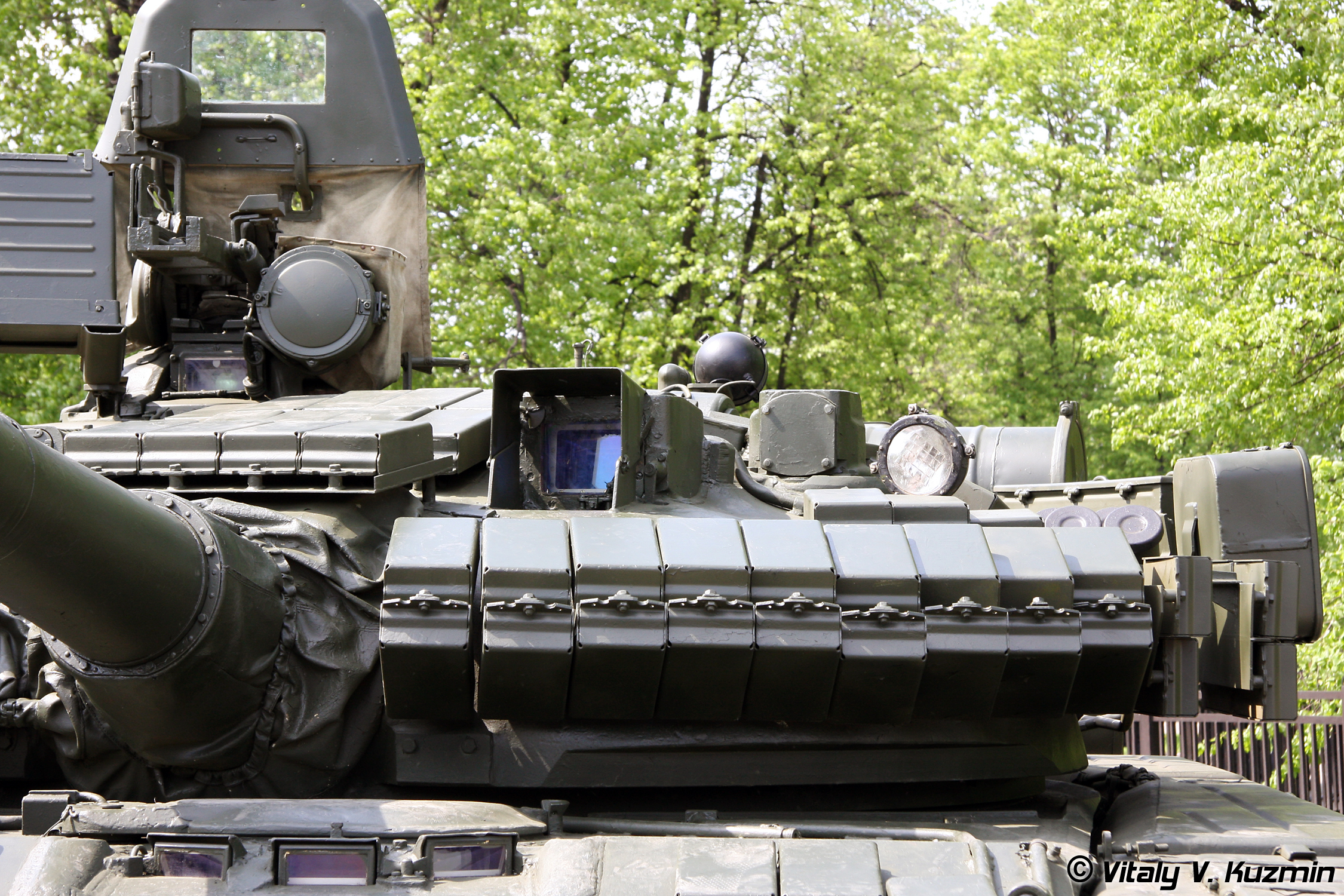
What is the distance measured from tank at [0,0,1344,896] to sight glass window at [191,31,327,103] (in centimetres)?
270

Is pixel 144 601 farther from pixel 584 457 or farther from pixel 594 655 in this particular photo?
pixel 584 457

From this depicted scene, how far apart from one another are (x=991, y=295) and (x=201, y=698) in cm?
2325

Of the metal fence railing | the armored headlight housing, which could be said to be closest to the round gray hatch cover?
the armored headlight housing

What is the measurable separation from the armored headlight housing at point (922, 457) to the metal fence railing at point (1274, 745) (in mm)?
7717

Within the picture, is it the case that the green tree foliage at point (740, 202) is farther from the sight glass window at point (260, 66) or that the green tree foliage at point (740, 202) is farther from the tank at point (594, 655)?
the tank at point (594, 655)

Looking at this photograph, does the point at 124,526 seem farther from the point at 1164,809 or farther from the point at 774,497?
the point at 1164,809

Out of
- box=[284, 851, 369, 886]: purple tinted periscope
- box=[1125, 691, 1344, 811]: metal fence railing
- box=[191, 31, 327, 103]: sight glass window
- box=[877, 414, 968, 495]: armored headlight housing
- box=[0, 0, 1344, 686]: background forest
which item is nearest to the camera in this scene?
box=[284, 851, 369, 886]: purple tinted periscope

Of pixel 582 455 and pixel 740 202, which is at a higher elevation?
pixel 740 202

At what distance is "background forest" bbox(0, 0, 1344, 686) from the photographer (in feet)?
49.8

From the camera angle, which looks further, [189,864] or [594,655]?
[594,655]

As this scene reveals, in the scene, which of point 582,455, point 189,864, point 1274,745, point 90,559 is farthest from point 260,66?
point 1274,745

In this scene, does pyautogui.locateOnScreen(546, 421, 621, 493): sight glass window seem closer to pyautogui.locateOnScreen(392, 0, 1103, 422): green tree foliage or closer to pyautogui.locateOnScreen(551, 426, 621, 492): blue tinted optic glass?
pyautogui.locateOnScreen(551, 426, 621, 492): blue tinted optic glass

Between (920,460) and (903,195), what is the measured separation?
60.9 feet

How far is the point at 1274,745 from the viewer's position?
13625mm
